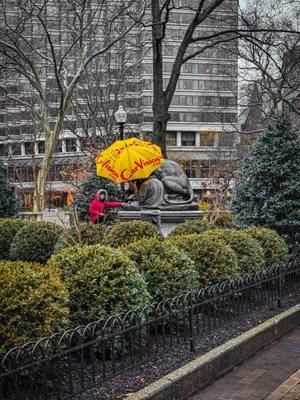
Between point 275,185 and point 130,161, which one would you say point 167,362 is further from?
point 130,161

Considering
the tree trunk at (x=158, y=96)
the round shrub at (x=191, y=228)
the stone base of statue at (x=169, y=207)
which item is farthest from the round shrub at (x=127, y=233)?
the tree trunk at (x=158, y=96)

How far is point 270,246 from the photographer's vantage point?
9.20m

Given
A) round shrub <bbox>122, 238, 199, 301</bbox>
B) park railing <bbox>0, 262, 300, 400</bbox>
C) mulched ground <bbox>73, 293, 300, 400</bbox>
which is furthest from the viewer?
round shrub <bbox>122, 238, 199, 301</bbox>

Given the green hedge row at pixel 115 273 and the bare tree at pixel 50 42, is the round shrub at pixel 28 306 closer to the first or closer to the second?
the green hedge row at pixel 115 273

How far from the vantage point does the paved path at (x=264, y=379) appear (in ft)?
16.3

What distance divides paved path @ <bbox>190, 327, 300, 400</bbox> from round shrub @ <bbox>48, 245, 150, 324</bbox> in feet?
3.87

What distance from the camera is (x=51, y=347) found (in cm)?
447

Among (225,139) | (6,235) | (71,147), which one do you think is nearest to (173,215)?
(6,235)

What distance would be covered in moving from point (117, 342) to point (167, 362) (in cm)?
59

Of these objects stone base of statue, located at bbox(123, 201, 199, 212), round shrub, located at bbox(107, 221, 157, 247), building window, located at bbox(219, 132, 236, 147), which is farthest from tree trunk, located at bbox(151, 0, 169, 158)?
building window, located at bbox(219, 132, 236, 147)

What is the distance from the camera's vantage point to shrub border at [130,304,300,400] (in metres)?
4.69

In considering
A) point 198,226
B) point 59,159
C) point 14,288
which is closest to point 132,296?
point 14,288

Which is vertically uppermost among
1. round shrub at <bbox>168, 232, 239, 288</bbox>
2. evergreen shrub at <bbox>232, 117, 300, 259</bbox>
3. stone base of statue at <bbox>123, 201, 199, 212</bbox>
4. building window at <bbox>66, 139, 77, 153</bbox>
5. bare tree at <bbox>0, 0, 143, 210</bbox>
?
bare tree at <bbox>0, 0, 143, 210</bbox>

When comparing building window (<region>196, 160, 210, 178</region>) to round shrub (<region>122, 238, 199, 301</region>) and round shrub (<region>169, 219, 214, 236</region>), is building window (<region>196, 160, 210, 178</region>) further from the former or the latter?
round shrub (<region>122, 238, 199, 301</region>)
